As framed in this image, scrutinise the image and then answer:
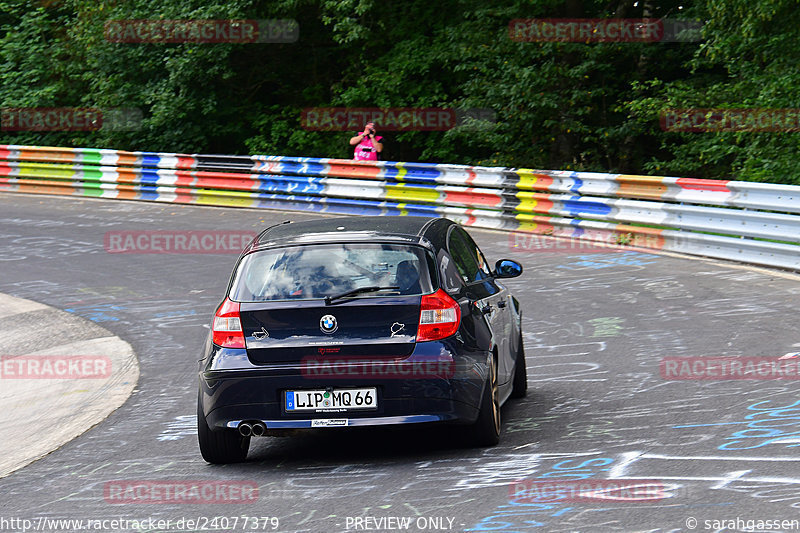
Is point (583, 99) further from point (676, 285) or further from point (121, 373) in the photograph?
point (121, 373)

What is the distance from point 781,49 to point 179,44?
14977 mm

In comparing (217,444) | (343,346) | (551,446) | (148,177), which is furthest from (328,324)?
(148,177)

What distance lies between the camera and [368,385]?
23.0 feet

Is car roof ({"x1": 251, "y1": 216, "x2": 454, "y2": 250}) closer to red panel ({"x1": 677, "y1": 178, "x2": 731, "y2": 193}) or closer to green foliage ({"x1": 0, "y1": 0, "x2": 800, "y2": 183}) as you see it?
red panel ({"x1": 677, "y1": 178, "x2": 731, "y2": 193})

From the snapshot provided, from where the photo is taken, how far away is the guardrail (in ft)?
49.8

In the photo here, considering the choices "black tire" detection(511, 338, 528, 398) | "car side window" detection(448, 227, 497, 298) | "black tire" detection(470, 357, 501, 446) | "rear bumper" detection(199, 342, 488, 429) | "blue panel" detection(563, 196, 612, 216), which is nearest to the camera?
"rear bumper" detection(199, 342, 488, 429)

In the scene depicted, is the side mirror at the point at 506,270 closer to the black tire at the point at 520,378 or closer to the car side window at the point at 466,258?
the car side window at the point at 466,258

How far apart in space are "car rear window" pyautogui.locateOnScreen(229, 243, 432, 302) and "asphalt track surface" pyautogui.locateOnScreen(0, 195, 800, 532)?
3.09 ft

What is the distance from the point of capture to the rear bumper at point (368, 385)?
6.99 metres

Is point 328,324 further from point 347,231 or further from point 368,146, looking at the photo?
point 368,146

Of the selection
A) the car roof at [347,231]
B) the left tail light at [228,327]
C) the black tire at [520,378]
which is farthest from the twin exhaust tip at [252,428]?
the black tire at [520,378]

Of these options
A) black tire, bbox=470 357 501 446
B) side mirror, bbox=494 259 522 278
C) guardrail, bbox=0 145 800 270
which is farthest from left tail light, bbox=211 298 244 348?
guardrail, bbox=0 145 800 270

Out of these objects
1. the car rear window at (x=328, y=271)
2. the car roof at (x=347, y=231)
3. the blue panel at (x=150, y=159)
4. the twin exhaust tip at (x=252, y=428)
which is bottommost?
the twin exhaust tip at (x=252, y=428)

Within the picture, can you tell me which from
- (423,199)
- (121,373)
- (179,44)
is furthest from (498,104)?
(121,373)
